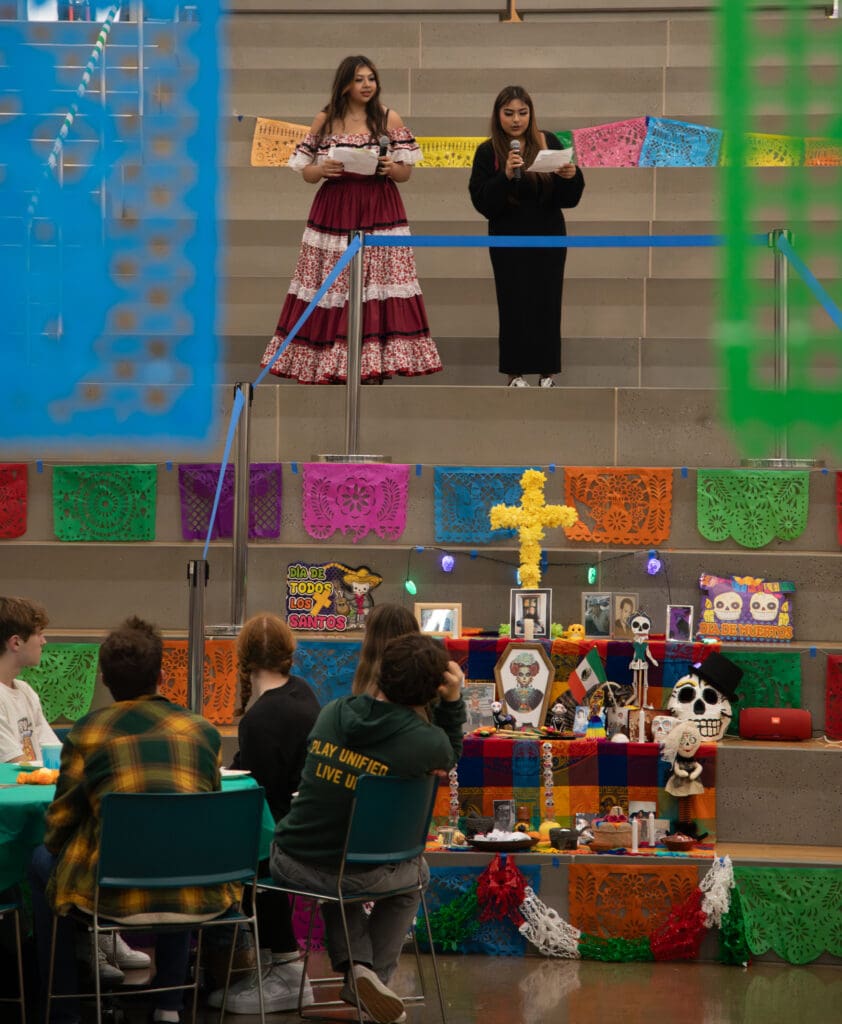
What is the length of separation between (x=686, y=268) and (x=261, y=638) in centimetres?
398

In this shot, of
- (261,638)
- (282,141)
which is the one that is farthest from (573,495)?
(282,141)

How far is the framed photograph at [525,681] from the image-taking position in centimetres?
549

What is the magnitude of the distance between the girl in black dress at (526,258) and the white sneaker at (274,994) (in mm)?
2802

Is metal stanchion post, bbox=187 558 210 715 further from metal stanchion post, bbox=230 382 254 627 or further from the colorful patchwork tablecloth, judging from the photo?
the colorful patchwork tablecloth

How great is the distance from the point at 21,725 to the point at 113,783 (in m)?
0.89

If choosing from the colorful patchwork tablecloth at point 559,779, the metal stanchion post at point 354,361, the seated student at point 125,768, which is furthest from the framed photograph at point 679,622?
the seated student at point 125,768

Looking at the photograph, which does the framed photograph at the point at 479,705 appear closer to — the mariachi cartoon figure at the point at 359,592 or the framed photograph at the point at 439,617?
the framed photograph at the point at 439,617

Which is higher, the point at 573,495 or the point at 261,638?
the point at 573,495

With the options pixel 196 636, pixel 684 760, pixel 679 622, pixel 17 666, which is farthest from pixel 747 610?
pixel 17 666

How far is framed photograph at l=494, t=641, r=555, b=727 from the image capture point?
5.49 meters

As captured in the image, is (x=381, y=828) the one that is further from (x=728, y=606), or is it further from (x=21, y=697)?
(x=728, y=606)

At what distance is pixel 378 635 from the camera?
170 inches

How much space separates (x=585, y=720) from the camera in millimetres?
5445

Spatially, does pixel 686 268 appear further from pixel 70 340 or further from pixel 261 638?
pixel 261 638
